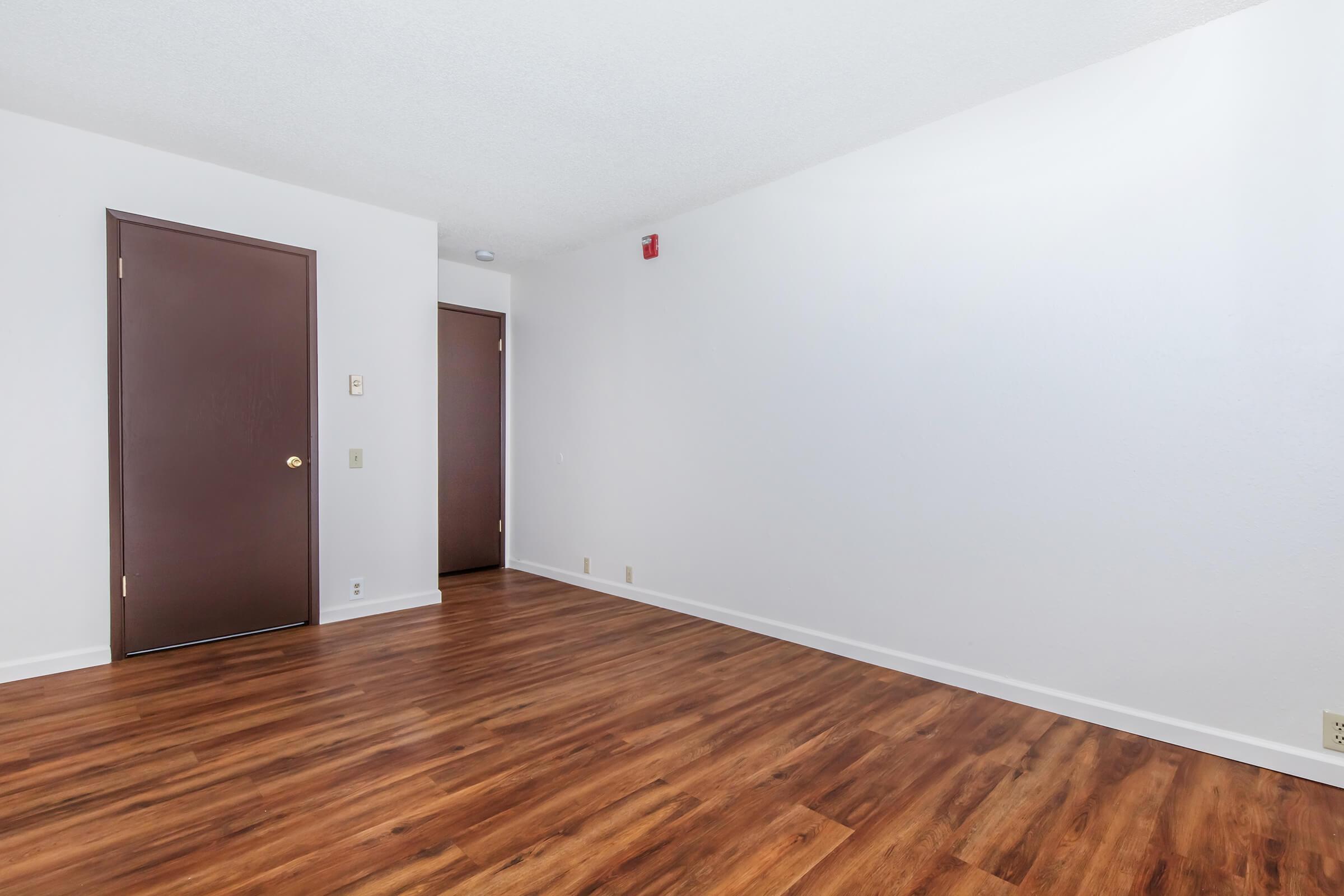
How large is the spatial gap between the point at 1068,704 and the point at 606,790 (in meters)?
2.06

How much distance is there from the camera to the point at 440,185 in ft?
13.1

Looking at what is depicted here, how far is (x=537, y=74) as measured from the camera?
110 inches

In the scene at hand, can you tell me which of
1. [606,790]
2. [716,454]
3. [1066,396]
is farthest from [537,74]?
[606,790]

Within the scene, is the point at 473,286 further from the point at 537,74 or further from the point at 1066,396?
the point at 1066,396

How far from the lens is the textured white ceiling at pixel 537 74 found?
2414 mm

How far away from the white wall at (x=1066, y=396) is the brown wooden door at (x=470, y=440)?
7.28ft

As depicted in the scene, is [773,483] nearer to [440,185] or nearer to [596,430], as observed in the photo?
[596,430]

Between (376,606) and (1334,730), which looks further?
(376,606)

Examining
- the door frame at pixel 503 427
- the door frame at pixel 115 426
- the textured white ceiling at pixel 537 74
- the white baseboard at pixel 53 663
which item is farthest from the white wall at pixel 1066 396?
the white baseboard at pixel 53 663

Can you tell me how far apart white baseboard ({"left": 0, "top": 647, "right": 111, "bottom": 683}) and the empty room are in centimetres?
2

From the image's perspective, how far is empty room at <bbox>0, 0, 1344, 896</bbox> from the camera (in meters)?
2.10

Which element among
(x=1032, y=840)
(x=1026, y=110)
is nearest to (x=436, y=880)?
(x=1032, y=840)

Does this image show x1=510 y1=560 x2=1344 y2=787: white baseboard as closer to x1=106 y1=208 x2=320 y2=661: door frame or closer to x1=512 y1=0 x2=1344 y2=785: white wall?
x1=512 y1=0 x2=1344 y2=785: white wall

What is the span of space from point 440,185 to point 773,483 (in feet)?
9.03
